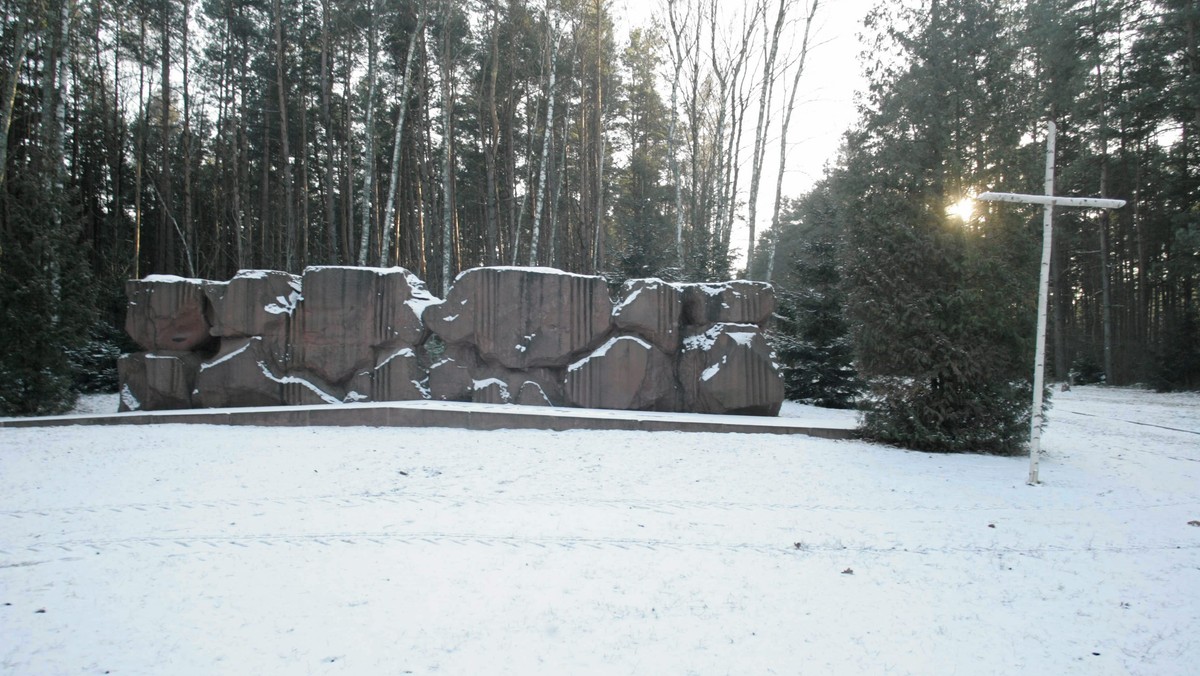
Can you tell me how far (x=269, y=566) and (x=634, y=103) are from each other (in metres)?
24.2

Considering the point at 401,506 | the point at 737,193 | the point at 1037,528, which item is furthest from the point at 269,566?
the point at 737,193

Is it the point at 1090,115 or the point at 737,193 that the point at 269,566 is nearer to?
the point at 737,193

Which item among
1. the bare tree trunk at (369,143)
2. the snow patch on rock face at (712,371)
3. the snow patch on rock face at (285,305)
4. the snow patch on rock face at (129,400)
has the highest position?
the bare tree trunk at (369,143)

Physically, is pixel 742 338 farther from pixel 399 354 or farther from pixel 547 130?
pixel 547 130

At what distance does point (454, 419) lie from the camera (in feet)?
24.7

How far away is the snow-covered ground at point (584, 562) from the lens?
2.60 metres

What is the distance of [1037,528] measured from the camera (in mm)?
4344

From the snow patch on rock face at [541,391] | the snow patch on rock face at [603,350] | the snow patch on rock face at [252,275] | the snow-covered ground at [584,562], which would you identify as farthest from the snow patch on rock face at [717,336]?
the snow patch on rock face at [252,275]

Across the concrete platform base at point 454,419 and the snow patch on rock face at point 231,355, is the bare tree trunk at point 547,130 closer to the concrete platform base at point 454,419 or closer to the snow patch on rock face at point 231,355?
the snow patch on rock face at point 231,355

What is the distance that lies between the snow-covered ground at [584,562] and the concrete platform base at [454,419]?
96 cm

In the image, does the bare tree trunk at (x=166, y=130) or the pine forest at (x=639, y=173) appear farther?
the bare tree trunk at (x=166, y=130)

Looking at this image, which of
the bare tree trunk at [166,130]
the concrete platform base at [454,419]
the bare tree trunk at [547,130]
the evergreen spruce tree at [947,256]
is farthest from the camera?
the bare tree trunk at [166,130]

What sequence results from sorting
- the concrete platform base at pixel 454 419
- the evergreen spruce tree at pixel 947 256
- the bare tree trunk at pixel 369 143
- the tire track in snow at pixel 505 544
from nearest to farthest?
the tire track in snow at pixel 505 544
the evergreen spruce tree at pixel 947 256
the concrete platform base at pixel 454 419
the bare tree trunk at pixel 369 143

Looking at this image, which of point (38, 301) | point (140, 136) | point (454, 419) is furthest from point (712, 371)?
point (140, 136)
